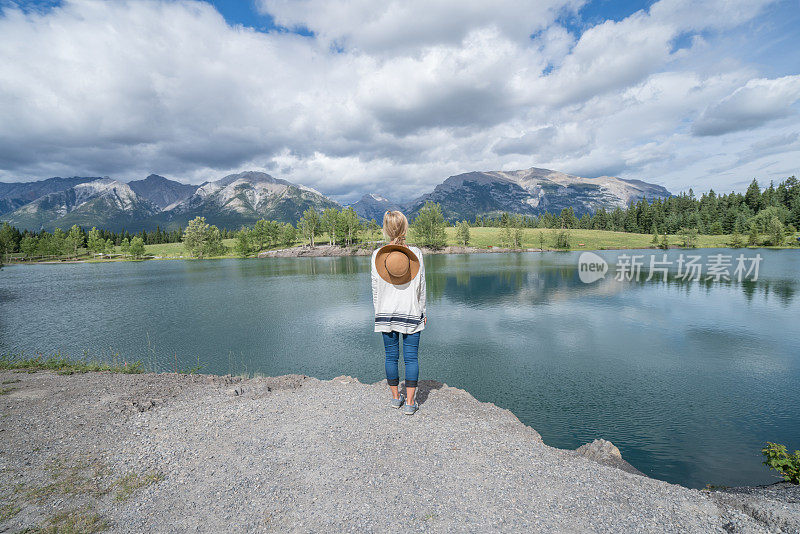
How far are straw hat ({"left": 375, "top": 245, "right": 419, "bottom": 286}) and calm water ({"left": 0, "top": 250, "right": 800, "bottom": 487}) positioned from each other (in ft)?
26.8

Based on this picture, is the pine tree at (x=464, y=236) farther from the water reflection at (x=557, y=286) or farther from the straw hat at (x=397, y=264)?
the straw hat at (x=397, y=264)

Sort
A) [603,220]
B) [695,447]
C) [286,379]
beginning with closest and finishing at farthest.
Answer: [695,447], [286,379], [603,220]

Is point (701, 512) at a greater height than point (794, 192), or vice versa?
point (794, 192)

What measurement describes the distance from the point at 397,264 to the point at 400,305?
974 millimetres

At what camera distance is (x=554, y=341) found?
23.0 meters

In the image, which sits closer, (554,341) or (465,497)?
(465,497)

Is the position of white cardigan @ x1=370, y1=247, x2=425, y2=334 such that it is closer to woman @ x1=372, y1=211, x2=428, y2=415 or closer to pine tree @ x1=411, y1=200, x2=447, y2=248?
woman @ x1=372, y1=211, x2=428, y2=415

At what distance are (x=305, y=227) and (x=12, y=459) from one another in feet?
449

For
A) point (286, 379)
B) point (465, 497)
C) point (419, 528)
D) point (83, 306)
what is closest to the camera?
point (419, 528)

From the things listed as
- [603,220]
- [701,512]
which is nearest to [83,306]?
[701,512]

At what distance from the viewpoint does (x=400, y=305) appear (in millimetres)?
7895

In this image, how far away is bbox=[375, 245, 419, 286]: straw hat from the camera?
7668mm

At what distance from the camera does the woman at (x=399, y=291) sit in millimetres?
7734

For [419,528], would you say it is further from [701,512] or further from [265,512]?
[701,512]
